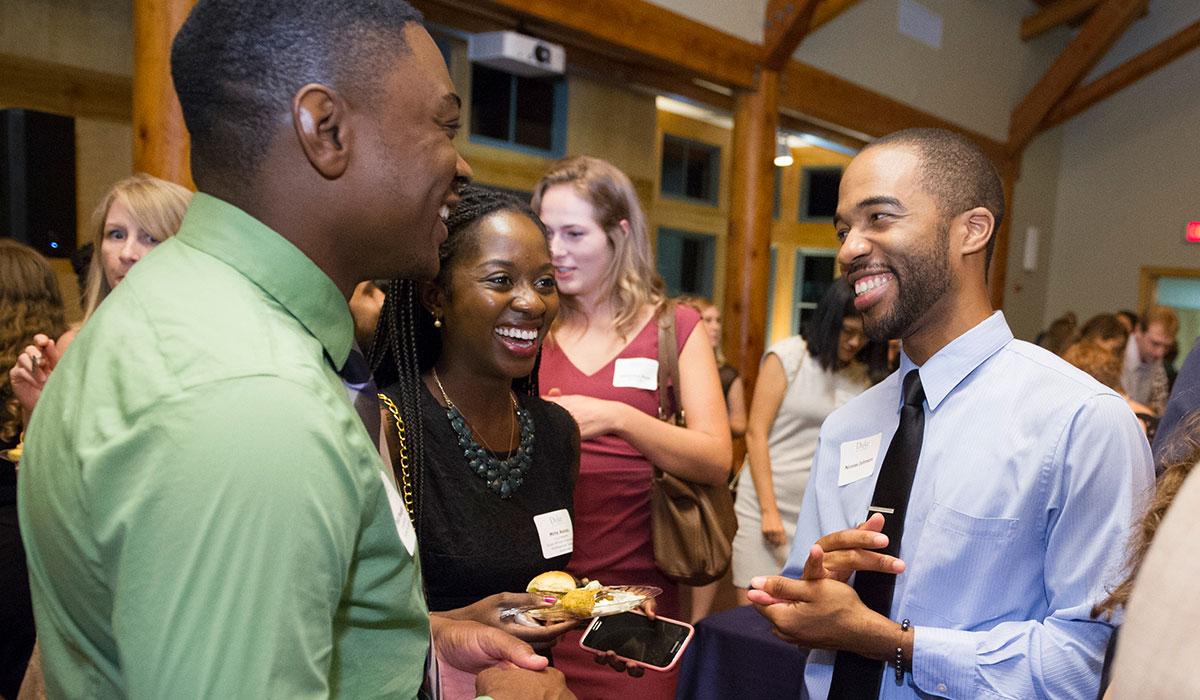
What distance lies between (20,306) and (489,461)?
170cm

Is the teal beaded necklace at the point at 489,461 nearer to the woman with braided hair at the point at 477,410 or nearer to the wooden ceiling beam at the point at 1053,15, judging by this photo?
the woman with braided hair at the point at 477,410

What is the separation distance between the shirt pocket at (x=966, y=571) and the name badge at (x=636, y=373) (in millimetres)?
912

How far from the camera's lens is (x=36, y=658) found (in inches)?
65.6

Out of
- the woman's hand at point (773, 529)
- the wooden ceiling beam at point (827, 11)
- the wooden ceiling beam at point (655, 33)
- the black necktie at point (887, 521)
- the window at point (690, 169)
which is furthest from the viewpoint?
the window at point (690, 169)

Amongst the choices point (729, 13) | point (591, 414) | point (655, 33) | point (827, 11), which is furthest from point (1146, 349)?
point (591, 414)

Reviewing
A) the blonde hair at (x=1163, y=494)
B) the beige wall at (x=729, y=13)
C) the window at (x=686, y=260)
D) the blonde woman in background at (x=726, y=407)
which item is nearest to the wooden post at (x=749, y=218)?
the beige wall at (x=729, y=13)

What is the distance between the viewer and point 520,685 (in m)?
1.03

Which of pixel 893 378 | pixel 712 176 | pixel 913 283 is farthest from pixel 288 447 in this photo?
pixel 712 176

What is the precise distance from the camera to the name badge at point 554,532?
152 cm

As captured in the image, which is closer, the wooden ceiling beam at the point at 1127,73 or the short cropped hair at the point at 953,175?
the short cropped hair at the point at 953,175

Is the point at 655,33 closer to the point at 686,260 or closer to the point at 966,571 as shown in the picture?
the point at 686,260

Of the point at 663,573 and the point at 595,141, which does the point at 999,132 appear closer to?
the point at 595,141

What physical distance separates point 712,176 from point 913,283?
742 centimetres

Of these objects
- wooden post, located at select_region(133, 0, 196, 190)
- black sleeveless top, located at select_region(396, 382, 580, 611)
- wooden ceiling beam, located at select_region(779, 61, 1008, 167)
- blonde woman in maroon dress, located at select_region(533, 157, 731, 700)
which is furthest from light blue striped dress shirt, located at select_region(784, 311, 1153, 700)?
wooden ceiling beam, located at select_region(779, 61, 1008, 167)
